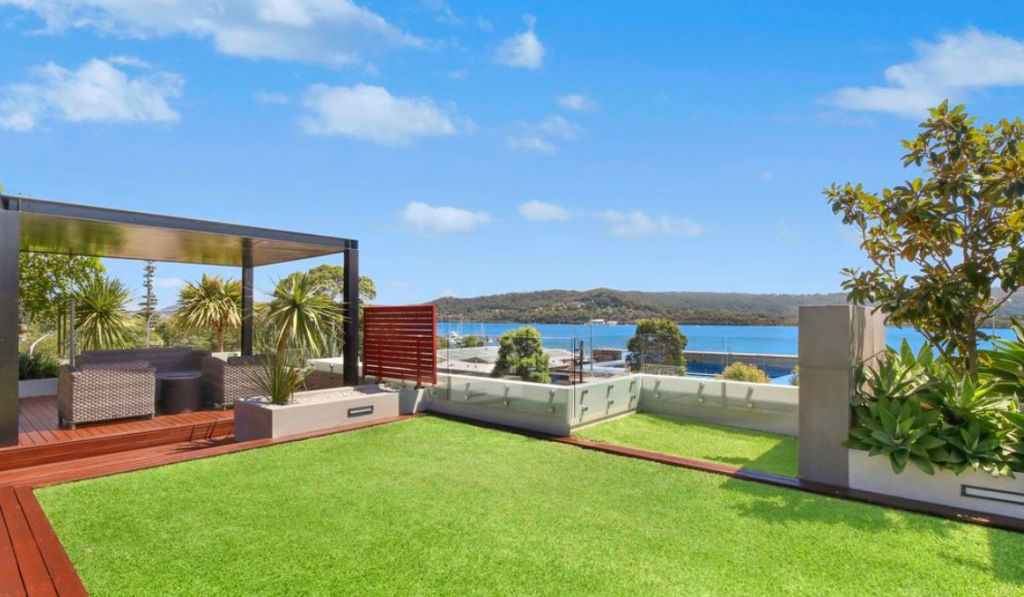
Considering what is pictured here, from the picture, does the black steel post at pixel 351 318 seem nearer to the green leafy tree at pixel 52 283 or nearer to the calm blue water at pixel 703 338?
the calm blue water at pixel 703 338

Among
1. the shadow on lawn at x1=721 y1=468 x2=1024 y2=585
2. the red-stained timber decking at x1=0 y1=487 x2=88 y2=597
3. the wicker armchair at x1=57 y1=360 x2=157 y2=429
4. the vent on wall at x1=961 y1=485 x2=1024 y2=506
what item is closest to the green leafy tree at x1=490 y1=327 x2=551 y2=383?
the wicker armchair at x1=57 y1=360 x2=157 y2=429

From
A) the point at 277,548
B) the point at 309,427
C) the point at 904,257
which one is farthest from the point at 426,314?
the point at 904,257

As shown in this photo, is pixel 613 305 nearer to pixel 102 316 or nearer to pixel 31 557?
pixel 102 316

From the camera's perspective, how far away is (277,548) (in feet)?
10.3

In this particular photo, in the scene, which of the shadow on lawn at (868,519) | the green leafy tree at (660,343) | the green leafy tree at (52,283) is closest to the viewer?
the shadow on lawn at (868,519)

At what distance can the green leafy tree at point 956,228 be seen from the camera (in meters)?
4.23

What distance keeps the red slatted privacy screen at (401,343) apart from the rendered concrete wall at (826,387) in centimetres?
464

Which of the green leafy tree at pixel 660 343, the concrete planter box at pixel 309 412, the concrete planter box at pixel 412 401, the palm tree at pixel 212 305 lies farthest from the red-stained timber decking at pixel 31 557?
the green leafy tree at pixel 660 343

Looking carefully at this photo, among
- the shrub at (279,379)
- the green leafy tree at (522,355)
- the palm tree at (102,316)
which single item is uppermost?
the palm tree at (102,316)

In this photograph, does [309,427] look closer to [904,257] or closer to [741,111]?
[904,257]

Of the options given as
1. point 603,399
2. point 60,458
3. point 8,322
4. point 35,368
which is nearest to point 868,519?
point 603,399

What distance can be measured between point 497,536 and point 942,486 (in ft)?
11.2

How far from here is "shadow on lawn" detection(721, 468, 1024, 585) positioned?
301cm

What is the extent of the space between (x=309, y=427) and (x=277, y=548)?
132 inches
